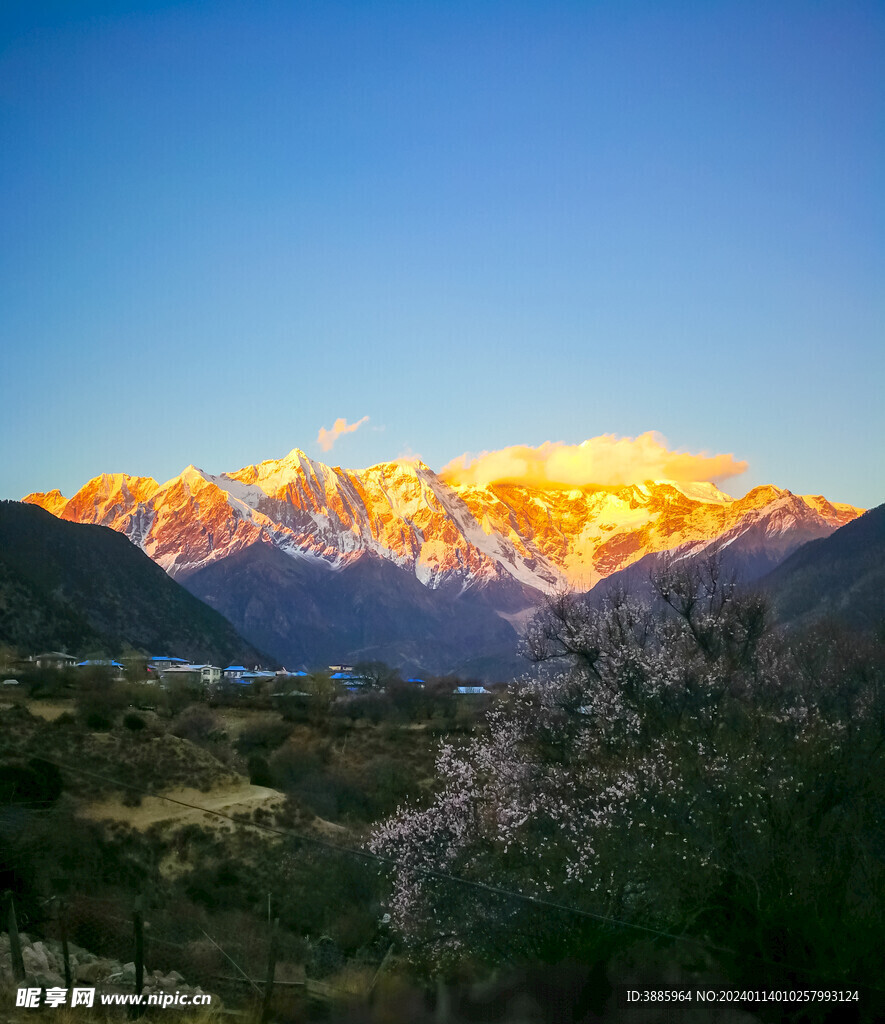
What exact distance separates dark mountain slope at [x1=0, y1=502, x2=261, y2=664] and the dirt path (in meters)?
62.5

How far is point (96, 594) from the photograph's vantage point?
443ft

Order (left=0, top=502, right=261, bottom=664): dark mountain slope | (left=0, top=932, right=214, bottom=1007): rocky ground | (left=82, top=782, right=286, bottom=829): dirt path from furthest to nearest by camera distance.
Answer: (left=0, top=502, right=261, bottom=664): dark mountain slope < (left=82, top=782, right=286, bottom=829): dirt path < (left=0, top=932, right=214, bottom=1007): rocky ground

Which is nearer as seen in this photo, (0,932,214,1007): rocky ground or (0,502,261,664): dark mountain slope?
(0,932,214,1007): rocky ground

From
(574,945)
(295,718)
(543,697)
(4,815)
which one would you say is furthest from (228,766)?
A: (574,945)

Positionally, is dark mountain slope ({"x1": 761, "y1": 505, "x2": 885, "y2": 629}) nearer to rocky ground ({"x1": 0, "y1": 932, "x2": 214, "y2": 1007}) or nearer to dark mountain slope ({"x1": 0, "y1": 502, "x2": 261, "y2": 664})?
dark mountain slope ({"x1": 0, "y1": 502, "x2": 261, "y2": 664})

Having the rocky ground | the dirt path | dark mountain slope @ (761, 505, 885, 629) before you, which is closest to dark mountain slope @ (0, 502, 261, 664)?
the dirt path

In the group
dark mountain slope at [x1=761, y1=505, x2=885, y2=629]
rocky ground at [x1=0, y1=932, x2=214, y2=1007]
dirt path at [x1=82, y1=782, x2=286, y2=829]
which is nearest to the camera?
rocky ground at [x1=0, y1=932, x2=214, y2=1007]

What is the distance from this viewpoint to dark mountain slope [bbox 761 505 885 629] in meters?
106

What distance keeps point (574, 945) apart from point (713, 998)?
3.64 m

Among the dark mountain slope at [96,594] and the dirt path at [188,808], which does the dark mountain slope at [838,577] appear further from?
the dark mountain slope at [96,594]

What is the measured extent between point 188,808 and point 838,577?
379 feet

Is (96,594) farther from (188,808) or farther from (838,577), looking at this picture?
(838,577)

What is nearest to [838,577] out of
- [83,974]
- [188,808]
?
[188,808]

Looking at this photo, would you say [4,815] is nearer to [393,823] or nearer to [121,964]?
[393,823]
